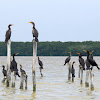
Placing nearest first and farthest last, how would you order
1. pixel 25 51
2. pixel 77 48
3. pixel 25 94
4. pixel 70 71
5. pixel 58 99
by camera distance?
pixel 58 99
pixel 25 94
pixel 70 71
pixel 77 48
pixel 25 51

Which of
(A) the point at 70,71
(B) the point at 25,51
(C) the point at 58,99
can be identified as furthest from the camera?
(B) the point at 25,51

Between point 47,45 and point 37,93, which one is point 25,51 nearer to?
point 47,45

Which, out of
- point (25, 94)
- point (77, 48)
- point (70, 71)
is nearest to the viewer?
point (25, 94)

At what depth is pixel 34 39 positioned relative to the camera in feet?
63.7

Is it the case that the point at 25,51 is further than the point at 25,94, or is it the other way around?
the point at 25,51

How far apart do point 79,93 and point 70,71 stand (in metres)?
6.94

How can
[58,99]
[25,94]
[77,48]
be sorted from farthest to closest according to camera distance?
[77,48] → [25,94] → [58,99]

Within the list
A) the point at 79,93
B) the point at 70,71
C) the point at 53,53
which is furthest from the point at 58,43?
the point at 79,93

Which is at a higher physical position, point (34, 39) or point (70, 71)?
point (34, 39)

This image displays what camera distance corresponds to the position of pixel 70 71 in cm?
2652

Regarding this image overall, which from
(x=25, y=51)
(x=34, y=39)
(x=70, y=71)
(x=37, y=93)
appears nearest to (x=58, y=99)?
(x=37, y=93)

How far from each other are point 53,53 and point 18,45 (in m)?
10.5

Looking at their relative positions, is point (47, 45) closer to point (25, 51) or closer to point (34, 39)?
point (25, 51)

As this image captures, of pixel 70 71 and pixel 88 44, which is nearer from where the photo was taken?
pixel 70 71
